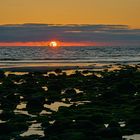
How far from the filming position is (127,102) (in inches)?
952

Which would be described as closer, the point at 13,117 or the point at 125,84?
the point at 13,117

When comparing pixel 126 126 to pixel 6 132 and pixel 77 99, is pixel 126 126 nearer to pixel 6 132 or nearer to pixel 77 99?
pixel 6 132

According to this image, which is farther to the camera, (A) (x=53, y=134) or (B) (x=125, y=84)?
(B) (x=125, y=84)

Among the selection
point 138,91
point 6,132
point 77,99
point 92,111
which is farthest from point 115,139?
point 138,91

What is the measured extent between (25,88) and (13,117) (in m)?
11.9

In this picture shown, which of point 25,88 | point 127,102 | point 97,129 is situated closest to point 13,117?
point 97,129

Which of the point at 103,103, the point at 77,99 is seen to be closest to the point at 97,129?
the point at 103,103

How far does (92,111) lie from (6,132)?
5442 mm

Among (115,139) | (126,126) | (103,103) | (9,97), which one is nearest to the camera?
(115,139)

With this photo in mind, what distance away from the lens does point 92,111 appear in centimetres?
2095

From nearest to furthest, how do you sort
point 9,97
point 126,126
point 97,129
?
1. point 97,129
2. point 126,126
3. point 9,97

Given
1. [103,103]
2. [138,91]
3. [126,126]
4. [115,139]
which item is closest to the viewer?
[115,139]

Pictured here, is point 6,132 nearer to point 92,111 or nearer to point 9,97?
point 92,111

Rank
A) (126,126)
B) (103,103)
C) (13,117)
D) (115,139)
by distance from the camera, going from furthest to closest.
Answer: (103,103)
(13,117)
(126,126)
(115,139)
